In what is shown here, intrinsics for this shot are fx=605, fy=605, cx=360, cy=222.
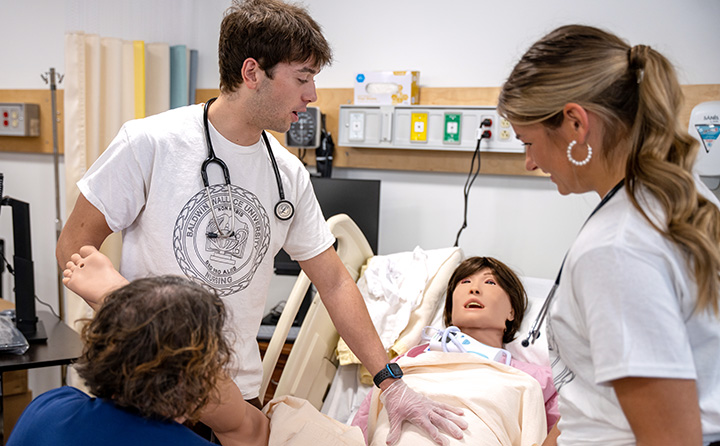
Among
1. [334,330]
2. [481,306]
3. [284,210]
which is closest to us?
[284,210]

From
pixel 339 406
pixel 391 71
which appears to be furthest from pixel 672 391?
pixel 391 71

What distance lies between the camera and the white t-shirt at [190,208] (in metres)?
1.47

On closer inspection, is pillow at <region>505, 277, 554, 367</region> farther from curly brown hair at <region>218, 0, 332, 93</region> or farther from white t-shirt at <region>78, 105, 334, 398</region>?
curly brown hair at <region>218, 0, 332, 93</region>

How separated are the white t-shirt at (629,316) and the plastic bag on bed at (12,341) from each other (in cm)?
186

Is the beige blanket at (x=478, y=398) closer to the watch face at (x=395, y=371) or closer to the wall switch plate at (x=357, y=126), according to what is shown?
the watch face at (x=395, y=371)

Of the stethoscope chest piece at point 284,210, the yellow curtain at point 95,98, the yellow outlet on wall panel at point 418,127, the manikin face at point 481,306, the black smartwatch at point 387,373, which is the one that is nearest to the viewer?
the stethoscope chest piece at point 284,210

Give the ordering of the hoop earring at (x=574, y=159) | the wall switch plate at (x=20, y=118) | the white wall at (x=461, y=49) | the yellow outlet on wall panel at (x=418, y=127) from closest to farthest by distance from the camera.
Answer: the hoop earring at (x=574, y=159), the white wall at (x=461, y=49), the yellow outlet on wall panel at (x=418, y=127), the wall switch plate at (x=20, y=118)

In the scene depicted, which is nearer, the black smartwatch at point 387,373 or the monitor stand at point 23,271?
the black smartwatch at point 387,373

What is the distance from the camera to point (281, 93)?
155cm

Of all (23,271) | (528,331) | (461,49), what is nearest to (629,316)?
(528,331)

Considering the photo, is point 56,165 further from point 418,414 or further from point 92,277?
point 418,414

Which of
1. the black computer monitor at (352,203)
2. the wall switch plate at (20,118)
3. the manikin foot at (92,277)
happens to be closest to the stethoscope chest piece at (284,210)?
the manikin foot at (92,277)

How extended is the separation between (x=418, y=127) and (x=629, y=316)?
225 centimetres

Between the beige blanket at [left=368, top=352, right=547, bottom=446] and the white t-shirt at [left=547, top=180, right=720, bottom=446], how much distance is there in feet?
2.73
